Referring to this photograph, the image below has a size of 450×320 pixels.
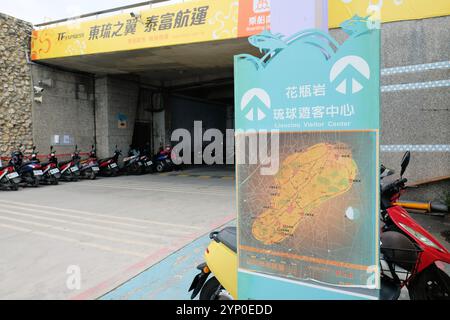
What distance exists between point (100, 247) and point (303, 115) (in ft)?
10.5

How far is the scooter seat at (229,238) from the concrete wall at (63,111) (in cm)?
919

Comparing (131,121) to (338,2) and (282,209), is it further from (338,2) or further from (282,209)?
(282,209)

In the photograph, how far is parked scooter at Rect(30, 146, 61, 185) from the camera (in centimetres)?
904

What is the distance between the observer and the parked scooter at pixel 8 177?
8102mm

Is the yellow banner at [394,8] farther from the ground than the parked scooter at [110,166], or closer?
farther from the ground

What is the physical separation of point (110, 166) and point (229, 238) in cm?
962

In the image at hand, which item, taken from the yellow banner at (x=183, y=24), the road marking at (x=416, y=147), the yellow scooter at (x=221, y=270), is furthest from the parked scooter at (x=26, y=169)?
the road marking at (x=416, y=147)

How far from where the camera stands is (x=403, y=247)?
2.19m

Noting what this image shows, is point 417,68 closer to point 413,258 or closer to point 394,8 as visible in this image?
point 394,8

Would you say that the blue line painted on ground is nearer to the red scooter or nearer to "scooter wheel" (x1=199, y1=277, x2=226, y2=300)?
"scooter wheel" (x1=199, y1=277, x2=226, y2=300)

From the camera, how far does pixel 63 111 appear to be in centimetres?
1060

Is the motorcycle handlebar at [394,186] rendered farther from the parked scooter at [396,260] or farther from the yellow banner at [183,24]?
the yellow banner at [183,24]

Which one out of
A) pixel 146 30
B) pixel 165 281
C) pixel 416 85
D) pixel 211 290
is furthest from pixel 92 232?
pixel 416 85

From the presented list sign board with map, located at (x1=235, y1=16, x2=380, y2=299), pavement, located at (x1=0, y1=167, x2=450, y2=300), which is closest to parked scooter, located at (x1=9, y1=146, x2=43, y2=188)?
pavement, located at (x1=0, y1=167, x2=450, y2=300)
